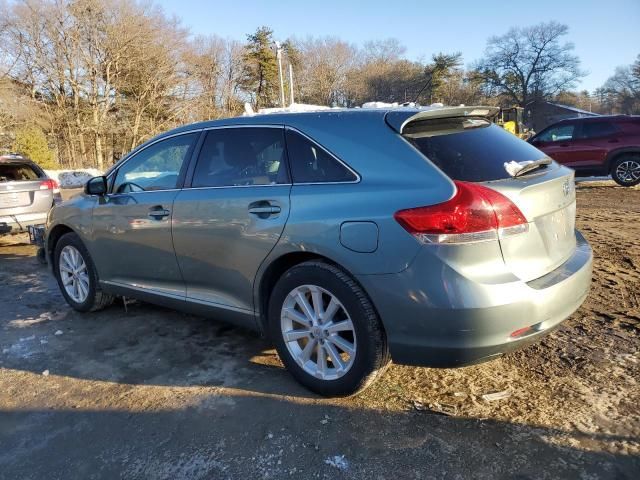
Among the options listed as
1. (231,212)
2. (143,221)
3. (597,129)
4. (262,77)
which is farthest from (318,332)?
(262,77)

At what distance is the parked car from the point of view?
7785 mm

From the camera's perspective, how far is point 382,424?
278 cm

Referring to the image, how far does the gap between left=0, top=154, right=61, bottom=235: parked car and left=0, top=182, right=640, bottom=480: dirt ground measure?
418cm

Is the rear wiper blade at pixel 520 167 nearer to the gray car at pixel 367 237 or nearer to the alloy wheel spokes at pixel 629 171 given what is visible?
the gray car at pixel 367 237

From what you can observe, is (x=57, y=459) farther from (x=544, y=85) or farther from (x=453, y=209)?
(x=544, y=85)

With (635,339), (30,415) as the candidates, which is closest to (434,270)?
(635,339)

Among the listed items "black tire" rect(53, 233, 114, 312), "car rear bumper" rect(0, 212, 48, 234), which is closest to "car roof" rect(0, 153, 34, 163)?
"car rear bumper" rect(0, 212, 48, 234)

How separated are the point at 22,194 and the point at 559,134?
1189 cm

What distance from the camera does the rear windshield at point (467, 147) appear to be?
8.97ft

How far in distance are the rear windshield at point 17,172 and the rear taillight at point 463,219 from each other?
297 inches

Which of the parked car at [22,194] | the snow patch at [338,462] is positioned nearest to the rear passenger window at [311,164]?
the snow patch at [338,462]

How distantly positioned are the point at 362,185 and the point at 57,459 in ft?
6.92

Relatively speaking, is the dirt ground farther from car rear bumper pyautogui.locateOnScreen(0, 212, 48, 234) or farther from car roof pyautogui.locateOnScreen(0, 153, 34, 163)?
car roof pyautogui.locateOnScreen(0, 153, 34, 163)

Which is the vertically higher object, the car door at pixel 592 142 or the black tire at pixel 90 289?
the car door at pixel 592 142
